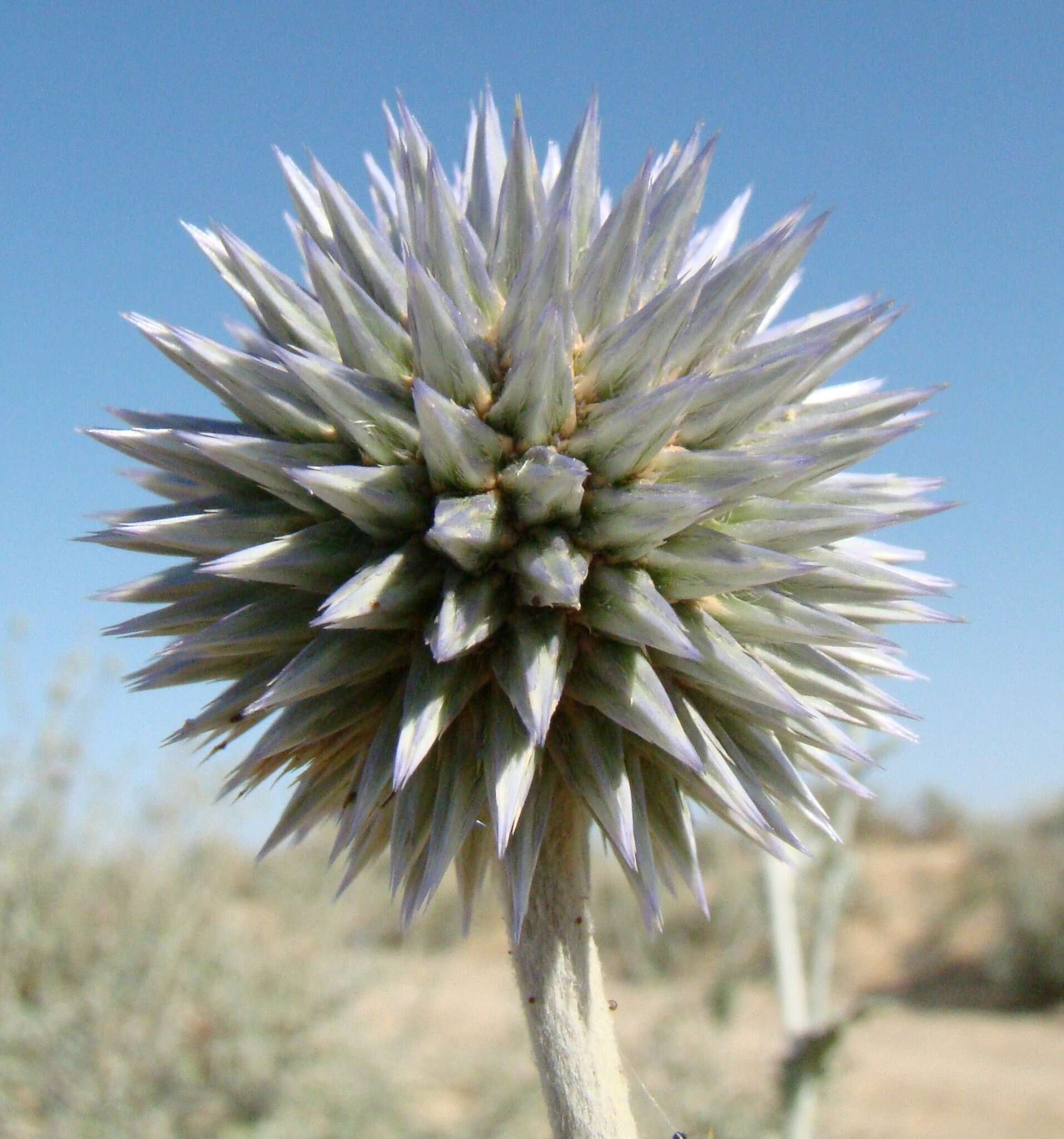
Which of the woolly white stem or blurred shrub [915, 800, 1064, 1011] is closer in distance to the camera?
the woolly white stem

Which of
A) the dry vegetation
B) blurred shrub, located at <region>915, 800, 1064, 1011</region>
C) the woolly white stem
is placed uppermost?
the woolly white stem

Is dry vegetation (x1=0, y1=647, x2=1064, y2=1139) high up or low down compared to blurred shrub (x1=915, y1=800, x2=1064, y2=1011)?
up

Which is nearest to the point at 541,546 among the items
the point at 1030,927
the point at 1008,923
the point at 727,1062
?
the point at 727,1062

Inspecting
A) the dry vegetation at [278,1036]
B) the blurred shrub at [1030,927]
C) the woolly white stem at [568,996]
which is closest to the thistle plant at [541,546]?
the woolly white stem at [568,996]

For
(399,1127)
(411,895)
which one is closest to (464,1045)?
(399,1127)

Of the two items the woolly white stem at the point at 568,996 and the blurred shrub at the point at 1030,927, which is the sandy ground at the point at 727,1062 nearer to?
the blurred shrub at the point at 1030,927

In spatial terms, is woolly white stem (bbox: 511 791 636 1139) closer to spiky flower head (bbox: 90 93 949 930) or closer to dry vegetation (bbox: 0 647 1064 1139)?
spiky flower head (bbox: 90 93 949 930)

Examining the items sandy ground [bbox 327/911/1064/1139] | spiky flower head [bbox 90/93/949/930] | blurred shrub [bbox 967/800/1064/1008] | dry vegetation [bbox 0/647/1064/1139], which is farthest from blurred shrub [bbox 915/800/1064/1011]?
Result: spiky flower head [bbox 90/93/949/930]
